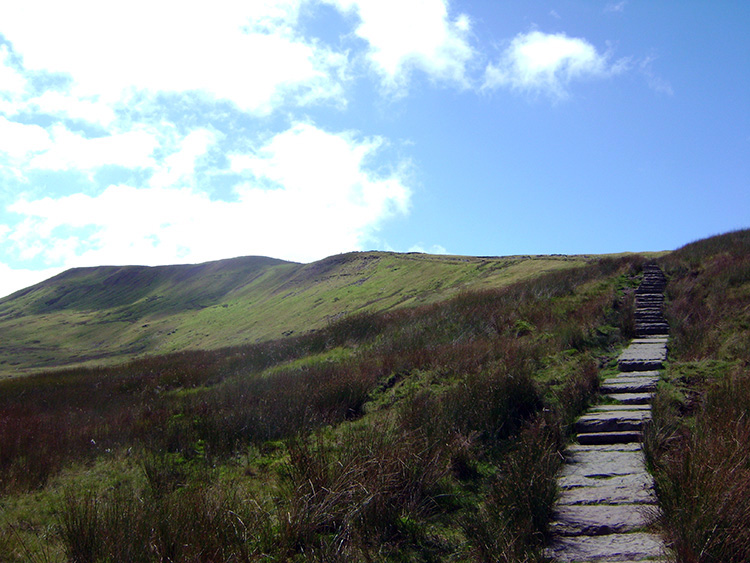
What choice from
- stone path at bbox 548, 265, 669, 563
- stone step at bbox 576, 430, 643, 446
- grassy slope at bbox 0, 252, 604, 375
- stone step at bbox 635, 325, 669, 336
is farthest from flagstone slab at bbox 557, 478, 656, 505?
grassy slope at bbox 0, 252, 604, 375

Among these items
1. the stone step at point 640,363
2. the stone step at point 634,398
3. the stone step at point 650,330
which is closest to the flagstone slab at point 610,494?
the stone step at point 634,398

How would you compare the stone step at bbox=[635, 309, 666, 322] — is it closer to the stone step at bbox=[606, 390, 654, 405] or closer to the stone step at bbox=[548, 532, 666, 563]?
the stone step at bbox=[606, 390, 654, 405]

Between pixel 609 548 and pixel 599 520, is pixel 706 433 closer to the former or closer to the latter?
pixel 599 520

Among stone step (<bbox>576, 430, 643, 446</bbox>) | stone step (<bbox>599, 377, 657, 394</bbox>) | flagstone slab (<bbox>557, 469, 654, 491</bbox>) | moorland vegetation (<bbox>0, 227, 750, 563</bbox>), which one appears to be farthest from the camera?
stone step (<bbox>599, 377, 657, 394</bbox>)

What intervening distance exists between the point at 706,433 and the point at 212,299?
3857 inches

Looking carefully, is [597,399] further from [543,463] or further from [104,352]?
[104,352]

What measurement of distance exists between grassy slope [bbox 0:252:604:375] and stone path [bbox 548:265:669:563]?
69.4 feet

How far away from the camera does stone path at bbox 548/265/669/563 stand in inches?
134

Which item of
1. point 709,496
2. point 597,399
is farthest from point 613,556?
point 597,399

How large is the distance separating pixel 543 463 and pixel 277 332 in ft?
140

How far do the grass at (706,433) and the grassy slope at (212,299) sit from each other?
57.1ft

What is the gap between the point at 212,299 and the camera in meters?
95.8

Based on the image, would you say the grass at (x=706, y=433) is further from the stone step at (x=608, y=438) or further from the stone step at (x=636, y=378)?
the stone step at (x=608, y=438)

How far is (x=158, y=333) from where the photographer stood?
7856 cm
